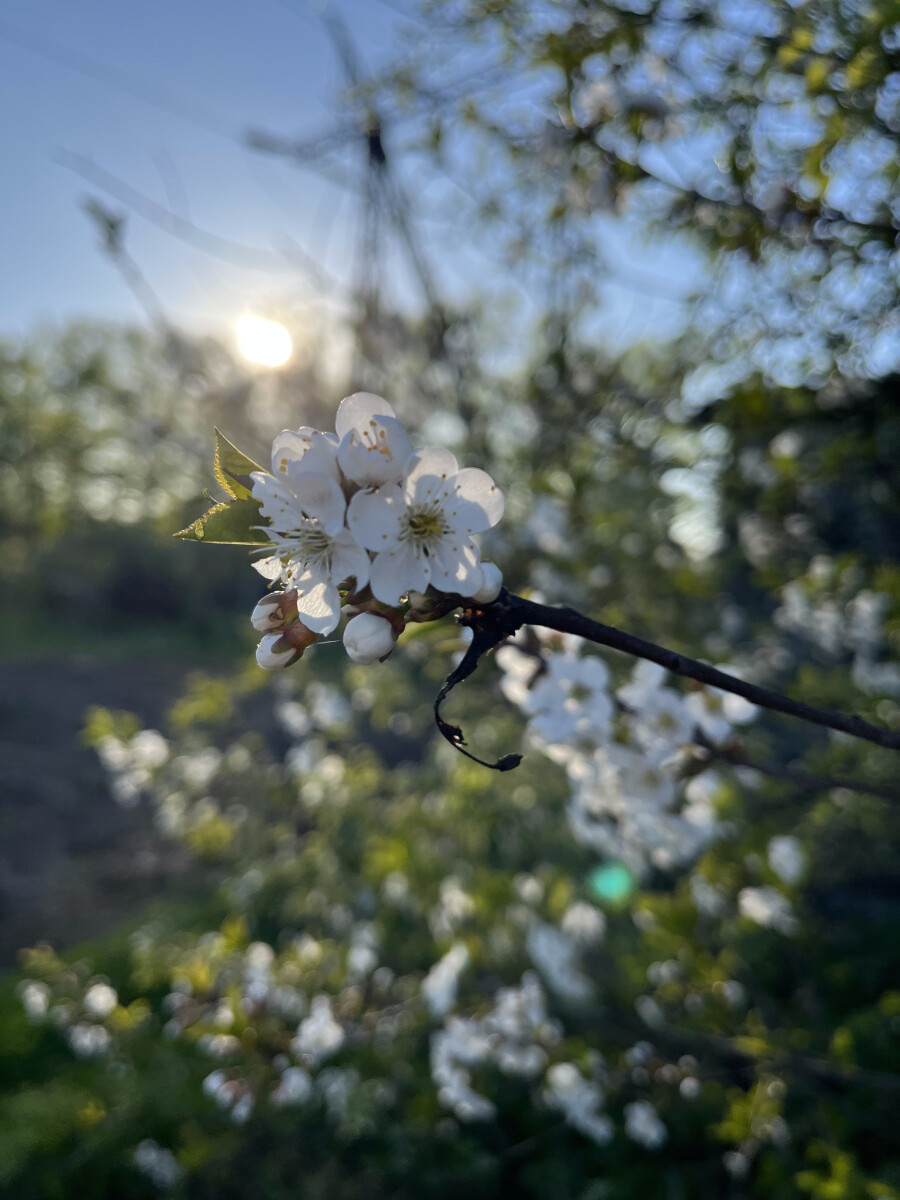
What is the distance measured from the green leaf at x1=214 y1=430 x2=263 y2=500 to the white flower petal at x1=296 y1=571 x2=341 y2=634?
11 centimetres

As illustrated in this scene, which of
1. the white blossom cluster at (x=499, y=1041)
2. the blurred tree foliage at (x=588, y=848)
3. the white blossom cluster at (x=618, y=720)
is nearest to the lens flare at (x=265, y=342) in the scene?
the blurred tree foliage at (x=588, y=848)

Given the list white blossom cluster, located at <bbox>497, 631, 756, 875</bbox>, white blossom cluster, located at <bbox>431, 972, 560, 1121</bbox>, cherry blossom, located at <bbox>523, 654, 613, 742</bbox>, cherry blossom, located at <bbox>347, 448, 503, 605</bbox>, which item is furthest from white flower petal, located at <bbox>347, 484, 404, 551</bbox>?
white blossom cluster, located at <bbox>431, 972, 560, 1121</bbox>

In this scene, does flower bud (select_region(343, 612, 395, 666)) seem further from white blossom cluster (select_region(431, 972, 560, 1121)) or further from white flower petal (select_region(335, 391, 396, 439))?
white blossom cluster (select_region(431, 972, 560, 1121))

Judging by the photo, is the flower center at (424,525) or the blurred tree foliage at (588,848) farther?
the blurred tree foliage at (588,848)

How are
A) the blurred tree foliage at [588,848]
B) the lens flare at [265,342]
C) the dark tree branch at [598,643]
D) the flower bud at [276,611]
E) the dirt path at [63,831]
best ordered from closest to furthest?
the dark tree branch at [598,643] → the flower bud at [276,611] → the blurred tree foliage at [588,848] → the lens flare at [265,342] → the dirt path at [63,831]

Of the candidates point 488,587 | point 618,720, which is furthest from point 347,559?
point 618,720

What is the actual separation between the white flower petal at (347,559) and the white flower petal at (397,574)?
0.06ft

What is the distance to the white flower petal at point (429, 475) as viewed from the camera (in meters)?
0.71

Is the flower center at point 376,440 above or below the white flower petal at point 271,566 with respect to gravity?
above

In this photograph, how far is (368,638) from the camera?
0.68 m

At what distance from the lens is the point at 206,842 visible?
348cm

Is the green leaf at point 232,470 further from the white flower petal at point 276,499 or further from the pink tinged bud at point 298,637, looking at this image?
the pink tinged bud at point 298,637

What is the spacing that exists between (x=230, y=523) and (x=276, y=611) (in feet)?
0.35

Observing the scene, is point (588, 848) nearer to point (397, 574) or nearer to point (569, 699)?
point (569, 699)
